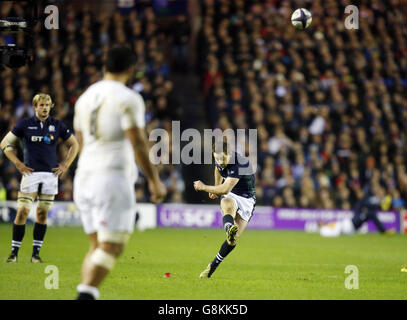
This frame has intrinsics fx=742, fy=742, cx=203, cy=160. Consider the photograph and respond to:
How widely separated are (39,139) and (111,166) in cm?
583

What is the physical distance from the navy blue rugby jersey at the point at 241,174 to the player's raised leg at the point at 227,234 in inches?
13.5

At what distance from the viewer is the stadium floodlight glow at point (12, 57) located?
13039mm

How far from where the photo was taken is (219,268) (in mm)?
12422

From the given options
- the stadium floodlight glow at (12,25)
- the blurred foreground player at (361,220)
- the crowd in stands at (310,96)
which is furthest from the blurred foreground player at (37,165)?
the crowd in stands at (310,96)

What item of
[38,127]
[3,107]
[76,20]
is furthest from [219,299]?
[76,20]

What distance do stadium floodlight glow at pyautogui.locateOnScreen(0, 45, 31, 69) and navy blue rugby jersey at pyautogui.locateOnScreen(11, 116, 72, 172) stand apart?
1510 mm

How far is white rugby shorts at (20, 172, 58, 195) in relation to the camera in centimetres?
1195

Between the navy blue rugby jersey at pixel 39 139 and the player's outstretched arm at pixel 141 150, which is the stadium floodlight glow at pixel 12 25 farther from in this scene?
the player's outstretched arm at pixel 141 150

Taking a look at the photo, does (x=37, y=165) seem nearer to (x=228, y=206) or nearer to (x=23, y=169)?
(x=23, y=169)

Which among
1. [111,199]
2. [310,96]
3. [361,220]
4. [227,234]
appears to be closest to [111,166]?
[111,199]

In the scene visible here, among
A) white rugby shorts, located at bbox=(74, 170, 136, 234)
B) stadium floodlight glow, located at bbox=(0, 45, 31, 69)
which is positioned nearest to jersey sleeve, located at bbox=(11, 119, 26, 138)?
stadium floodlight glow, located at bbox=(0, 45, 31, 69)

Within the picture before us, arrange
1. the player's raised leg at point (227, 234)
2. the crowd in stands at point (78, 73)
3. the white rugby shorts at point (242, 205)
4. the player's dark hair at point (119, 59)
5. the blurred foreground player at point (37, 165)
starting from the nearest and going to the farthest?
the player's dark hair at point (119, 59), the player's raised leg at point (227, 234), the white rugby shorts at point (242, 205), the blurred foreground player at point (37, 165), the crowd in stands at point (78, 73)
